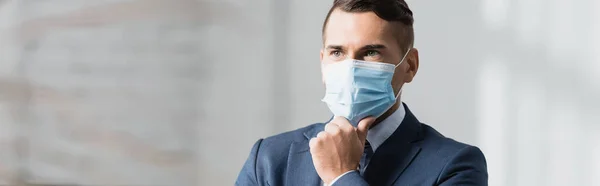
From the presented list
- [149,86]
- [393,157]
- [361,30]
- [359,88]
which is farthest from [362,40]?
[149,86]

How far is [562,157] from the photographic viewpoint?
2.69m

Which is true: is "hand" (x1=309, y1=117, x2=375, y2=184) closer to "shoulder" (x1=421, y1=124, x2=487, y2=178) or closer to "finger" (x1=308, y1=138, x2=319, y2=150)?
"finger" (x1=308, y1=138, x2=319, y2=150)

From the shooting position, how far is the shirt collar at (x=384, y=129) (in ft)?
5.52

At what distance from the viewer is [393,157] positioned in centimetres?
164

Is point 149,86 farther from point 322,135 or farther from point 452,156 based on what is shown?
point 452,156

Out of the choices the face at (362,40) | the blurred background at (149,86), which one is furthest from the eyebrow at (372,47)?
the blurred background at (149,86)

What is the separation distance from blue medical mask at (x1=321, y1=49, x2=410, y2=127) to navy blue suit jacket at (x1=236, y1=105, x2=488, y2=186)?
0.20 ft

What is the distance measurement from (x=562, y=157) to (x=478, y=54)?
47 centimetres

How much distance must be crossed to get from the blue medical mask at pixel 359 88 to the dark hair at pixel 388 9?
0.06 meters

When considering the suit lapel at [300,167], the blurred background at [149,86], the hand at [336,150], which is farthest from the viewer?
the blurred background at [149,86]

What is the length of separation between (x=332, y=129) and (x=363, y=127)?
0.08 m

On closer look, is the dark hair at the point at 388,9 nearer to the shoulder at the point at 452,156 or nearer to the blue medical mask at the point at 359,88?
the blue medical mask at the point at 359,88

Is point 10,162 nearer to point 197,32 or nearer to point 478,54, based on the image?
point 197,32

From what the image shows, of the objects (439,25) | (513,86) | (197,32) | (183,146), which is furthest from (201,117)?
(513,86)
